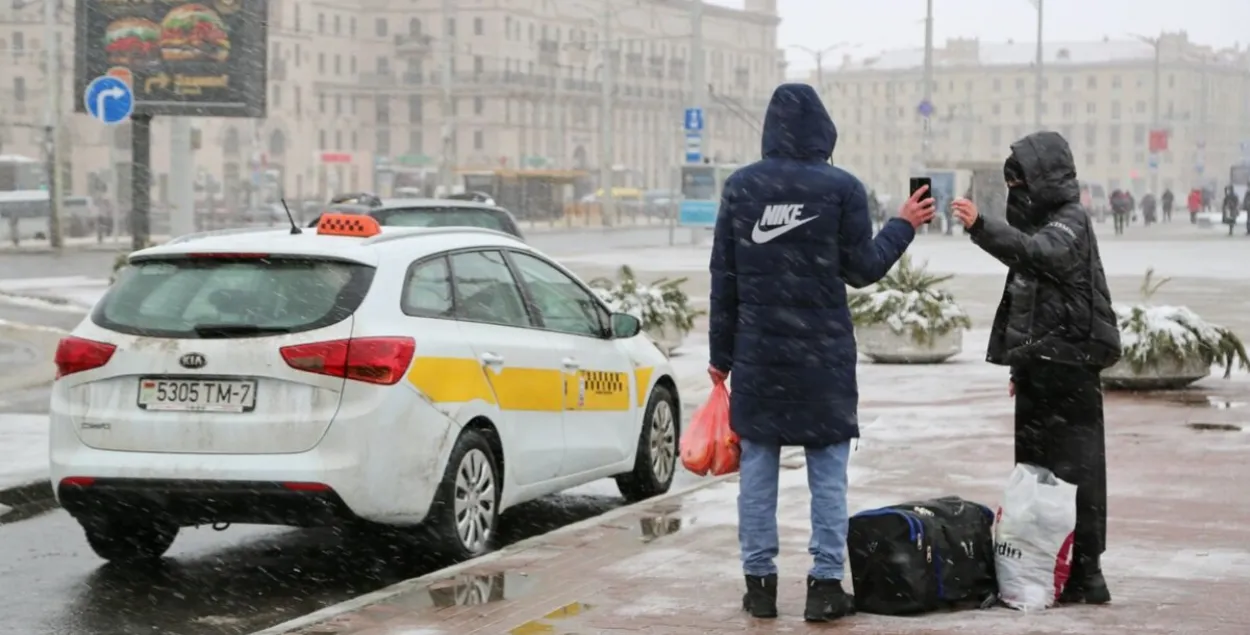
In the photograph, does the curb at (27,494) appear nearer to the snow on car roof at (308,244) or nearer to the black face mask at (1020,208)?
the snow on car roof at (308,244)

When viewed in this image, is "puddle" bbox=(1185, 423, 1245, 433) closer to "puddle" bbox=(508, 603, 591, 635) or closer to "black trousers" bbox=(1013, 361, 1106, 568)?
"black trousers" bbox=(1013, 361, 1106, 568)

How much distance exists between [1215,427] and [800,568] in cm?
607

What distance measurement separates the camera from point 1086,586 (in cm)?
705

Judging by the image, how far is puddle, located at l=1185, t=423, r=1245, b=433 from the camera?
508 inches

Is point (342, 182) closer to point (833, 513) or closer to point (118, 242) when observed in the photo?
point (118, 242)

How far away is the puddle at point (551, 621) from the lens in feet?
22.2

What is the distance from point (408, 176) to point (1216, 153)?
94.2 m

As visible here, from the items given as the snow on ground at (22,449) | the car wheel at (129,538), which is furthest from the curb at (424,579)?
the snow on ground at (22,449)

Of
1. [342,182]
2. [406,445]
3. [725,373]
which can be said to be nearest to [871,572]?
[725,373]

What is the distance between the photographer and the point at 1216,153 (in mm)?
187875

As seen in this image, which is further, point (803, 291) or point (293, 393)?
point (293, 393)

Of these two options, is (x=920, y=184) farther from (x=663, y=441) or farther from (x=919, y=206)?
(x=663, y=441)

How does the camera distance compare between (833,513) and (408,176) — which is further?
(408,176)

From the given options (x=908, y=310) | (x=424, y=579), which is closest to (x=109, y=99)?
(x=908, y=310)
